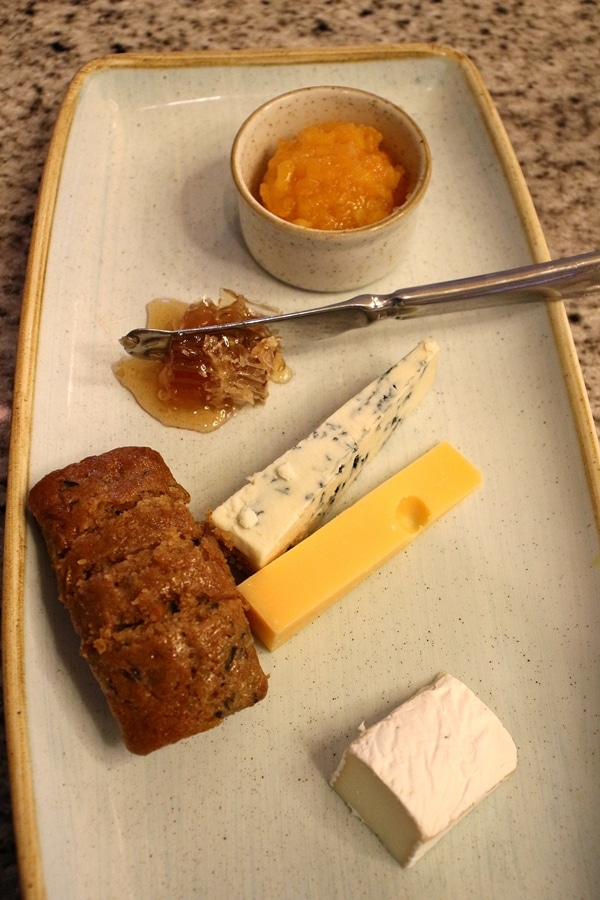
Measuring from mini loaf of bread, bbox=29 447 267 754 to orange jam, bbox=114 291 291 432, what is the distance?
0.35 m

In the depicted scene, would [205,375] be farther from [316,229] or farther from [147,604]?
[147,604]

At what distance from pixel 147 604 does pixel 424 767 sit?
1.81ft

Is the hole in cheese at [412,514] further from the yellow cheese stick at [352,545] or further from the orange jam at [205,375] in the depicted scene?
the orange jam at [205,375]

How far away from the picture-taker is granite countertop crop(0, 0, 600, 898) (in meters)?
2.22

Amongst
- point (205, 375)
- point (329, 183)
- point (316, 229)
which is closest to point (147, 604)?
point (205, 375)

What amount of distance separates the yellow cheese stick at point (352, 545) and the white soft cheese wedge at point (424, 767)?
0.27 meters

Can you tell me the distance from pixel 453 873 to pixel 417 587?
528 mm

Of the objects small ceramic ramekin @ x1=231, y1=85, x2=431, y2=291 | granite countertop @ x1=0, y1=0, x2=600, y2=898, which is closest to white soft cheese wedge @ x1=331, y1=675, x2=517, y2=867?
small ceramic ramekin @ x1=231, y1=85, x2=431, y2=291

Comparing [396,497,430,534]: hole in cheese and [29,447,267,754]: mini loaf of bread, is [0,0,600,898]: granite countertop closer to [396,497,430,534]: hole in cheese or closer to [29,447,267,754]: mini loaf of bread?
[396,497,430,534]: hole in cheese

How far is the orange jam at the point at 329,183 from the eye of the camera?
1.76m

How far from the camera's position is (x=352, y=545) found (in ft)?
4.81

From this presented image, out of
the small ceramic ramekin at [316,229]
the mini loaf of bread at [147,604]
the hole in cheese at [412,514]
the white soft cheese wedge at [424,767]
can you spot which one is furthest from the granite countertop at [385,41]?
the white soft cheese wedge at [424,767]

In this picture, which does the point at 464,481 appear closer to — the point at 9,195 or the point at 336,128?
the point at 336,128

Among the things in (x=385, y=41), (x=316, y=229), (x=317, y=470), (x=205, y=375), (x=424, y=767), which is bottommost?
(x=424, y=767)
